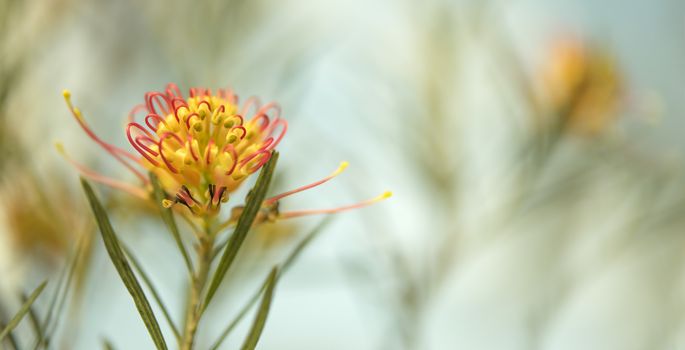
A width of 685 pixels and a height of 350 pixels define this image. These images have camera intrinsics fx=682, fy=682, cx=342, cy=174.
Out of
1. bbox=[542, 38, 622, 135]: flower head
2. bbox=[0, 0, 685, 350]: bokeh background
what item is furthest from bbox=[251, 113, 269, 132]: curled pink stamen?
bbox=[542, 38, 622, 135]: flower head

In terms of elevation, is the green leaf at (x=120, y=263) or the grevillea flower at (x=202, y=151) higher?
the grevillea flower at (x=202, y=151)

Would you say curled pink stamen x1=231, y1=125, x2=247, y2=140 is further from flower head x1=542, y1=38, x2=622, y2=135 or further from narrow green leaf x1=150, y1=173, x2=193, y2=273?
flower head x1=542, y1=38, x2=622, y2=135

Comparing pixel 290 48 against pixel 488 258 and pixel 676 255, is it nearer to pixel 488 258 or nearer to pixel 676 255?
pixel 676 255

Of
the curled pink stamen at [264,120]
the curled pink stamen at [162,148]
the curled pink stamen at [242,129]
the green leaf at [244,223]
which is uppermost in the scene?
the curled pink stamen at [264,120]

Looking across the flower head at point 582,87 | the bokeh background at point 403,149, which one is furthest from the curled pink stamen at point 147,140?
the flower head at point 582,87

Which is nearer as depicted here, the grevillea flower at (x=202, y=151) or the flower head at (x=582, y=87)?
the grevillea flower at (x=202, y=151)

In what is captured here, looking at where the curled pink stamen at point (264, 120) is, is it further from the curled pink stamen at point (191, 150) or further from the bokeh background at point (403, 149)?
the bokeh background at point (403, 149)
